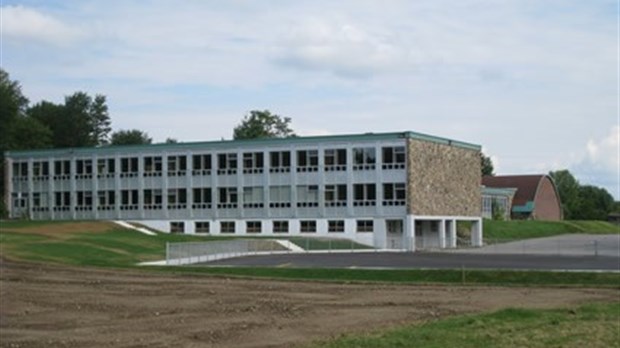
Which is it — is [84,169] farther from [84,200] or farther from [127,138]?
[127,138]

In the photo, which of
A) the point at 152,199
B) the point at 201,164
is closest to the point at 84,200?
the point at 152,199

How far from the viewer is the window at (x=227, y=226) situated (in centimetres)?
9281

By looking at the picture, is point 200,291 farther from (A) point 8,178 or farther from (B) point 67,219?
(A) point 8,178

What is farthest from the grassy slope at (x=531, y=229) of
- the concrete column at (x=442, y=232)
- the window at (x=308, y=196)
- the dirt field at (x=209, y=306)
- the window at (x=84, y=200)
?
the dirt field at (x=209, y=306)

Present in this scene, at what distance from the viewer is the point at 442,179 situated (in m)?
90.4

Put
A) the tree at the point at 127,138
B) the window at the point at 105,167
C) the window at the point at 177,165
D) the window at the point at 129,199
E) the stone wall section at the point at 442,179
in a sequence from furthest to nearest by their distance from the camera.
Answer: the tree at the point at 127,138, the window at the point at 105,167, the window at the point at 129,199, the window at the point at 177,165, the stone wall section at the point at 442,179

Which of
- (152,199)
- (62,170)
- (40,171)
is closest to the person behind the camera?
(152,199)

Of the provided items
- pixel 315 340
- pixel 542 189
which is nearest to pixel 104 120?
pixel 542 189

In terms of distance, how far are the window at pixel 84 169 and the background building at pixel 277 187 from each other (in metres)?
0.10

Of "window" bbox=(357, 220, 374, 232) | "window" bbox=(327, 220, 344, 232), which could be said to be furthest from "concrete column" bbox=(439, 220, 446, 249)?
"window" bbox=(327, 220, 344, 232)

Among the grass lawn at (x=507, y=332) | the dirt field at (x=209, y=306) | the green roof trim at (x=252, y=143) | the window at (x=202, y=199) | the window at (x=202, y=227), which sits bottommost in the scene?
the dirt field at (x=209, y=306)

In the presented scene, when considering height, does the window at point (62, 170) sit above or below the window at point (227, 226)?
above

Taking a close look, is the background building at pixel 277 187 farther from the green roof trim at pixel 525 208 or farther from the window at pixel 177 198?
the green roof trim at pixel 525 208

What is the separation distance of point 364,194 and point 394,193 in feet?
10.1
